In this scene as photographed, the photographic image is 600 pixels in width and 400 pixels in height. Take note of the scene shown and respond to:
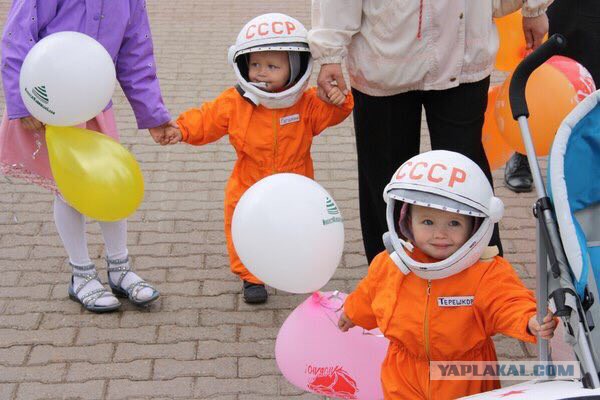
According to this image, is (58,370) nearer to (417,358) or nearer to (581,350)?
(417,358)

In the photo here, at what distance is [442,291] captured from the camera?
9.57 ft

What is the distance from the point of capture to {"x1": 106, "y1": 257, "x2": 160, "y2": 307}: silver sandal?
433cm

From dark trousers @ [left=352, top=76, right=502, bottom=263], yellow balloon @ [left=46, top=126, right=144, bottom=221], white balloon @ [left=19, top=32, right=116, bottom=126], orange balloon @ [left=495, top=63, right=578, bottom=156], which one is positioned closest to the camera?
white balloon @ [left=19, top=32, right=116, bottom=126]

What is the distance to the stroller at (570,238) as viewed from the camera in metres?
2.33

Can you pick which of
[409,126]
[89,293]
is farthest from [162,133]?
[409,126]

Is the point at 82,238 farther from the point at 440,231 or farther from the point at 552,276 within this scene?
the point at 552,276

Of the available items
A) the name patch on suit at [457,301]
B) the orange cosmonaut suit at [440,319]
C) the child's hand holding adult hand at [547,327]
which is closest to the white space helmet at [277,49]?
the orange cosmonaut suit at [440,319]

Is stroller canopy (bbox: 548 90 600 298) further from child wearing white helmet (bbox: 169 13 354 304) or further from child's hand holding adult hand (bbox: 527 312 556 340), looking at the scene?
child wearing white helmet (bbox: 169 13 354 304)

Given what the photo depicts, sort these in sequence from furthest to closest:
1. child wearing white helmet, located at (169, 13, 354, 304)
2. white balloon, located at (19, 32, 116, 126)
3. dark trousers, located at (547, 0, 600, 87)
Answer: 1. dark trousers, located at (547, 0, 600, 87)
2. child wearing white helmet, located at (169, 13, 354, 304)
3. white balloon, located at (19, 32, 116, 126)

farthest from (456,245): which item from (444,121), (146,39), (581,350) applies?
(146,39)

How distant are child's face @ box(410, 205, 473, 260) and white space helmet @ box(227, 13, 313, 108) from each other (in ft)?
4.05

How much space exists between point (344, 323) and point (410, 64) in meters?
1.04

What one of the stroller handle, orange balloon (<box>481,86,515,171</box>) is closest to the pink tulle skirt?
orange balloon (<box>481,86,515,171</box>)

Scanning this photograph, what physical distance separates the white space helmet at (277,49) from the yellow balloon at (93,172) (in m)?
0.64
